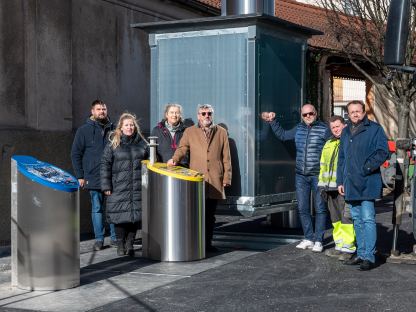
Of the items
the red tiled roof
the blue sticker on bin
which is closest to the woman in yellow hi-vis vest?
the blue sticker on bin

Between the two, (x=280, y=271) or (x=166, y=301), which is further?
(x=280, y=271)

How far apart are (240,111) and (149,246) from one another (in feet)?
6.59

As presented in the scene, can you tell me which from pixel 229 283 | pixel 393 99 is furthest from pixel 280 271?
pixel 393 99

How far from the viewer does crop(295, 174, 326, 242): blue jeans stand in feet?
32.1

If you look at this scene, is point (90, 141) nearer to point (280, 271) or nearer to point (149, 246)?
point (149, 246)

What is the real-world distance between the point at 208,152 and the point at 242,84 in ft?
3.17

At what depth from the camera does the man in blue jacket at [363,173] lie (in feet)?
28.2

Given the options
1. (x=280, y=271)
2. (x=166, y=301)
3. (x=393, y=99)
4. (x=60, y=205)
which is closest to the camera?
(x=166, y=301)

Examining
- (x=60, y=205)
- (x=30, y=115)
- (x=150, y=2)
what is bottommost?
(x=60, y=205)

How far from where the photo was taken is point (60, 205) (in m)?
7.45

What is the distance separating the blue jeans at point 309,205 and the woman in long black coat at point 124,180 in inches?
76.8

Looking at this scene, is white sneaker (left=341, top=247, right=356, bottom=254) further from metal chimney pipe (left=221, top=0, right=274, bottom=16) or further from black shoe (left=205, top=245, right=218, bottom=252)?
metal chimney pipe (left=221, top=0, right=274, bottom=16)

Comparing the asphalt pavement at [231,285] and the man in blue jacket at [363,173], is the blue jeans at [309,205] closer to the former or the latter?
the asphalt pavement at [231,285]

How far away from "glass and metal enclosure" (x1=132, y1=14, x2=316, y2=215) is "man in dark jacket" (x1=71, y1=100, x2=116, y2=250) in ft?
2.38
